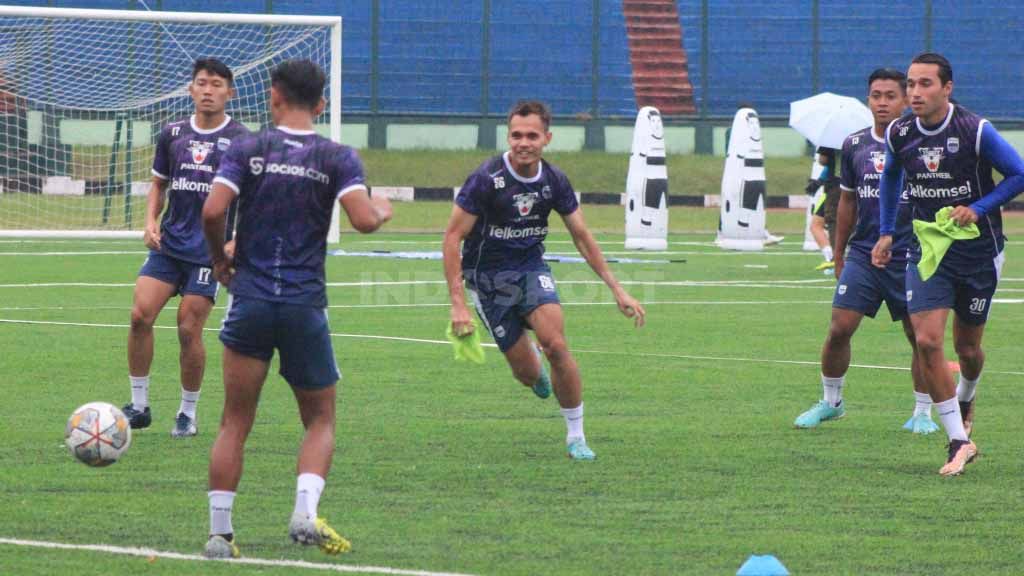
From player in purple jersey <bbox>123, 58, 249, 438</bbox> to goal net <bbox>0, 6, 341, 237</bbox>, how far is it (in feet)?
49.2

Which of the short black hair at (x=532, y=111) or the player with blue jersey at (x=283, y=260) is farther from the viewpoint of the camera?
the short black hair at (x=532, y=111)

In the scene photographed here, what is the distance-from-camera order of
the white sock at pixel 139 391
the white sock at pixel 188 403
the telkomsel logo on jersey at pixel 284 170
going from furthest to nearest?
the white sock at pixel 139 391 < the white sock at pixel 188 403 < the telkomsel logo on jersey at pixel 284 170

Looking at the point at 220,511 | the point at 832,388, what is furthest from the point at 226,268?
the point at 832,388

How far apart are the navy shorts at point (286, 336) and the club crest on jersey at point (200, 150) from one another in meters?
3.34

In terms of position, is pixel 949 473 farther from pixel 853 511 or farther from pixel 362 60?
pixel 362 60

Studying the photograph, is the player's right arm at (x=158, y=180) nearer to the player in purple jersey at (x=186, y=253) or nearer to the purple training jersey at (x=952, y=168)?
the player in purple jersey at (x=186, y=253)

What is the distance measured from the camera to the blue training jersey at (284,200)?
21.6 ft

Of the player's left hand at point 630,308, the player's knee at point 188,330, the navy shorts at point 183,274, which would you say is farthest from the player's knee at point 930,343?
the player's knee at point 188,330

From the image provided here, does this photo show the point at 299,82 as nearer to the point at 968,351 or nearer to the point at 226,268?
the point at 226,268

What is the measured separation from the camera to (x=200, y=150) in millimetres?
10008

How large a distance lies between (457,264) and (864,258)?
2.74 metres

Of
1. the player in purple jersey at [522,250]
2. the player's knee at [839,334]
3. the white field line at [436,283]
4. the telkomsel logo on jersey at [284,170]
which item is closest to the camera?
the telkomsel logo on jersey at [284,170]

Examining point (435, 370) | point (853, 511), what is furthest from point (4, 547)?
point (435, 370)

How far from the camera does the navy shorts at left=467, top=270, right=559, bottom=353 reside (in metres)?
9.46
